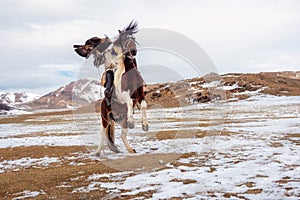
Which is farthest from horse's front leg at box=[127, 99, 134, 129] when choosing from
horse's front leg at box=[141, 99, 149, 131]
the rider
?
the rider

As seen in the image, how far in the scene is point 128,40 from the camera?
402 inches

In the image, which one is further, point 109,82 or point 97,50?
point 97,50

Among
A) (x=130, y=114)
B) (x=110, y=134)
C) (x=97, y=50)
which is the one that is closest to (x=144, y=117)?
(x=130, y=114)

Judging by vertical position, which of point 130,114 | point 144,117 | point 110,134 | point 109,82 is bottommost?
point 110,134

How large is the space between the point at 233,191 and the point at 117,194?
8.58ft

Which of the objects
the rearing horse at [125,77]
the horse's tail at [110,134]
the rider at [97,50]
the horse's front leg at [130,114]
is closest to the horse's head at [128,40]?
the rearing horse at [125,77]

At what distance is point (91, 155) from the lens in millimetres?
12680

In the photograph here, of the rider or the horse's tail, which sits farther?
the horse's tail

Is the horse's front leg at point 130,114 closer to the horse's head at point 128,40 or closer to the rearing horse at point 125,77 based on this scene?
the rearing horse at point 125,77

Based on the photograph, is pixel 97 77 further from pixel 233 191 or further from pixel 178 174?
pixel 233 191

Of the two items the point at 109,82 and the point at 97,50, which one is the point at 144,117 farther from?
the point at 97,50

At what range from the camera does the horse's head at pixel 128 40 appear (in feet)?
33.4

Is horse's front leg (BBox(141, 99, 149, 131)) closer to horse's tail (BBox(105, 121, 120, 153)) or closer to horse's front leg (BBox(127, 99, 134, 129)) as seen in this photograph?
horse's front leg (BBox(127, 99, 134, 129))

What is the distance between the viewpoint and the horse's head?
1020 cm
